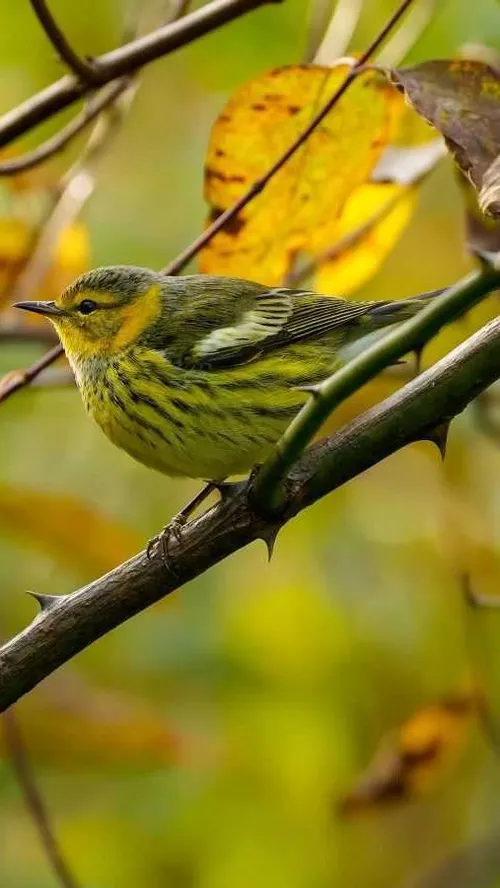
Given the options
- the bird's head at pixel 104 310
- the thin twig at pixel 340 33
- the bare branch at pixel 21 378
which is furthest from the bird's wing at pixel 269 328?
the bare branch at pixel 21 378

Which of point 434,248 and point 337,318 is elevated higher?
point 337,318

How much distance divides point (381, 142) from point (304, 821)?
2305 millimetres

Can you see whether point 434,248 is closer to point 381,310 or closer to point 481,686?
point 381,310

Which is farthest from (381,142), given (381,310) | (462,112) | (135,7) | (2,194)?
(135,7)

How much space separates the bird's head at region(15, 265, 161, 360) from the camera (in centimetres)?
377

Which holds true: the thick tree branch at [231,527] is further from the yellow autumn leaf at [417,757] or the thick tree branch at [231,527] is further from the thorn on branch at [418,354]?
the yellow autumn leaf at [417,757]

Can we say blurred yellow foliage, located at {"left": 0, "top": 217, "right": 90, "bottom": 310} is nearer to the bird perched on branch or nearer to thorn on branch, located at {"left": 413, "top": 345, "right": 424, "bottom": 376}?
the bird perched on branch

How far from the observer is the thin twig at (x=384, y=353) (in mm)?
1571

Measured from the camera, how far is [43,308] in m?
3.66

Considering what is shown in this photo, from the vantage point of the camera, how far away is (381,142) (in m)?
2.59

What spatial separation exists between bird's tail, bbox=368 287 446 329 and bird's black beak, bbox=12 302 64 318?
0.94m

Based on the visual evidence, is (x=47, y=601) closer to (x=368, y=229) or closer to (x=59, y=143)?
(x=368, y=229)

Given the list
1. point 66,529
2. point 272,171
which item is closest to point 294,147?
point 272,171

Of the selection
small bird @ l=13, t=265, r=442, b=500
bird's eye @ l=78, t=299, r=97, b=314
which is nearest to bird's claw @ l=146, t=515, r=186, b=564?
small bird @ l=13, t=265, r=442, b=500
